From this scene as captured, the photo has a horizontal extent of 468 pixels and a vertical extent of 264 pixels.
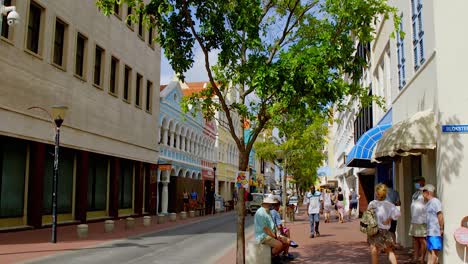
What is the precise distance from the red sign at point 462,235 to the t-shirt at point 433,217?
19.3 inches

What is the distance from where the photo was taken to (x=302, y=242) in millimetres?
16578

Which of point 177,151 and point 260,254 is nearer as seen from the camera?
point 260,254

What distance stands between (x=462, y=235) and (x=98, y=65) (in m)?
21.2

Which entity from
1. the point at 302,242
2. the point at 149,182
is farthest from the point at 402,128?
the point at 149,182

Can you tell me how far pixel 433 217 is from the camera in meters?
9.62

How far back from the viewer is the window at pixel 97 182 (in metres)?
25.4

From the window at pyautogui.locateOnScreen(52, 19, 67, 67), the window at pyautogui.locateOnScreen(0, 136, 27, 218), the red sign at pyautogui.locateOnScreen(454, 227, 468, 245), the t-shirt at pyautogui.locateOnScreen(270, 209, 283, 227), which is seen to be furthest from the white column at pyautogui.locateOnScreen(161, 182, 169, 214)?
the red sign at pyautogui.locateOnScreen(454, 227, 468, 245)

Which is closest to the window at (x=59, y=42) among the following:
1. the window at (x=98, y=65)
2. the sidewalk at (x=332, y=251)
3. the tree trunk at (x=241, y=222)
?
the window at (x=98, y=65)

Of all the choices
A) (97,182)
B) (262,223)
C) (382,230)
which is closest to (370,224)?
(382,230)

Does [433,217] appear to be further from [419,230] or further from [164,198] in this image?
[164,198]

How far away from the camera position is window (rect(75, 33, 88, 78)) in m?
23.9

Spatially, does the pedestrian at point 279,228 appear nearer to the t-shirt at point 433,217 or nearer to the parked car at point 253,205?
the t-shirt at point 433,217

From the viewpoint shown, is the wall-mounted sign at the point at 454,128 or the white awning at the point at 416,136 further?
the white awning at the point at 416,136

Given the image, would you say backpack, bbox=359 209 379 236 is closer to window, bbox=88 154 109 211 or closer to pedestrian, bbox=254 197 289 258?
pedestrian, bbox=254 197 289 258
